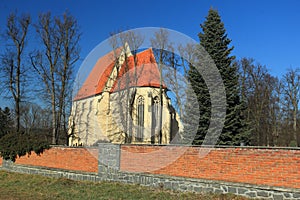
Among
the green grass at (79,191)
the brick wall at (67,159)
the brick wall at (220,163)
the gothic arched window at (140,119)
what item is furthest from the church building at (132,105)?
the brick wall at (220,163)

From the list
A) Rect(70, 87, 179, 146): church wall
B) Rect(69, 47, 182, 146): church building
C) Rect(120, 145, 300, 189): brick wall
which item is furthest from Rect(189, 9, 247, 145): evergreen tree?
Rect(70, 87, 179, 146): church wall

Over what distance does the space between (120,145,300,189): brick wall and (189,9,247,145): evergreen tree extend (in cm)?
554

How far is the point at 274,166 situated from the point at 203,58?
33.0 feet

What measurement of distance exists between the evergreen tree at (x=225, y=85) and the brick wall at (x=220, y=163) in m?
5.54

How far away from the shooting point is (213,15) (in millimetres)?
17844

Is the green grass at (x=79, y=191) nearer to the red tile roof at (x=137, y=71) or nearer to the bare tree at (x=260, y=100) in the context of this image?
the red tile roof at (x=137, y=71)

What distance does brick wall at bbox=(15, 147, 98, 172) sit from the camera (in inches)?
472

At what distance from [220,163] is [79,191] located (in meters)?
4.73

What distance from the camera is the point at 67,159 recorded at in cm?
1295

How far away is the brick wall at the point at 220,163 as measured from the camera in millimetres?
7379

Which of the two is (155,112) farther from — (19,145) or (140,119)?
(19,145)

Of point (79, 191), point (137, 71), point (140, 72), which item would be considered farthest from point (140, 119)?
point (79, 191)

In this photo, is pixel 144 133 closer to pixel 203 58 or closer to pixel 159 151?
pixel 203 58

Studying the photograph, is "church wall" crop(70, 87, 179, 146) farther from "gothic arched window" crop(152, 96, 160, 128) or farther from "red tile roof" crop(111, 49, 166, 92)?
"red tile roof" crop(111, 49, 166, 92)
